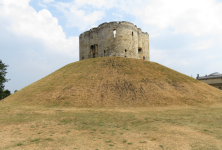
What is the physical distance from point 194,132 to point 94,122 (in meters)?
6.99

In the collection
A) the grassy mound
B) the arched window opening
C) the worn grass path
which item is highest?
the arched window opening

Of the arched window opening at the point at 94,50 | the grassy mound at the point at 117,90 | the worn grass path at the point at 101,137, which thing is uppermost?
the arched window opening at the point at 94,50

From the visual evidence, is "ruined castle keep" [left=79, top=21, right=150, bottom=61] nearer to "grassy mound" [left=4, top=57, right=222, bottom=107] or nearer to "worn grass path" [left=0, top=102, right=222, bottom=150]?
"grassy mound" [left=4, top=57, right=222, bottom=107]

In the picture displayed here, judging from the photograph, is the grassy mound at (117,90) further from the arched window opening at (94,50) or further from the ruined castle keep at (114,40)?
the arched window opening at (94,50)

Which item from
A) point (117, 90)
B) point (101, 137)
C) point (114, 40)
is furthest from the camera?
point (114, 40)

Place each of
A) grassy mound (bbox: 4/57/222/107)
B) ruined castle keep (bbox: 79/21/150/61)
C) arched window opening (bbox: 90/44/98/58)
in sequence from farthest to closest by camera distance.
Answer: arched window opening (bbox: 90/44/98/58), ruined castle keep (bbox: 79/21/150/61), grassy mound (bbox: 4/57/222/107)

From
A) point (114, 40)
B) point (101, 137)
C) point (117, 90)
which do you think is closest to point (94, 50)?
point (114, 40)

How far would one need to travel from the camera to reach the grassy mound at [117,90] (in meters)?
19.8

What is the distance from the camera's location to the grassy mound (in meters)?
19.8

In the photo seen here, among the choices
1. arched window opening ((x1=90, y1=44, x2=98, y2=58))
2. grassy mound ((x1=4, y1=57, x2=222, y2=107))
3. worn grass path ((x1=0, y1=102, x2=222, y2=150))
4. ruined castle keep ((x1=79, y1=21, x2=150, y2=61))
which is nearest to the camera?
worn grass path ((x1=0, y1=102, x2=222, y2=150))

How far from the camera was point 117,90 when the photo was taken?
21719 millimetres

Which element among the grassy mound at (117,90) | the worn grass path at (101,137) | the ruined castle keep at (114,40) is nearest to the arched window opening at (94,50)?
the ruined castle keep at (114,40)

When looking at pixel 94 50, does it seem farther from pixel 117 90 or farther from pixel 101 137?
pixel 101 137

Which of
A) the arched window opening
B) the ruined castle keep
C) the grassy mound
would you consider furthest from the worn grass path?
the arched window opening
